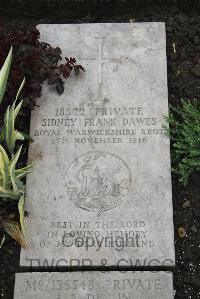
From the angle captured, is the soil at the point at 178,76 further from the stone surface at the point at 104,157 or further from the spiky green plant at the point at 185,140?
the stone surface at the point at 104,157

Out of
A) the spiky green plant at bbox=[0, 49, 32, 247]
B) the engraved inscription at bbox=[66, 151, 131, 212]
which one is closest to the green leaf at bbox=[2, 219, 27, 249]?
the spiky green plant at bbox=[0, 49, 32, 247]

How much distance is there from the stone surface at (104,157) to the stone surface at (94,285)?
10 cm

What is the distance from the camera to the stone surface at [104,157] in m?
3.45

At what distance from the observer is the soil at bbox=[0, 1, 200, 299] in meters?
3.57

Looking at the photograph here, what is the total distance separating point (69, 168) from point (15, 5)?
2.03 metres

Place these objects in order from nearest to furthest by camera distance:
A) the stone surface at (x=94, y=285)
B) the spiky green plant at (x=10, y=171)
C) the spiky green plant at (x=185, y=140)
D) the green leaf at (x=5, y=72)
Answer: the stone surface at (x=94, y=285)
the spiky green plant at (x=10, y=171)
the green leaf at (x=5, y=72)
the spiky green plant at (x=185, y=140)

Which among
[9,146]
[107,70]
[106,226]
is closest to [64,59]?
[107,70]

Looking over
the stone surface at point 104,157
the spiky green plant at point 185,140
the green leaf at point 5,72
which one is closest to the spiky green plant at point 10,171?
the green leaf at point 5,72

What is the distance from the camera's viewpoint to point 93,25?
4281mm

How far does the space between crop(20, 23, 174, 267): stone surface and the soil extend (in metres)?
0.25

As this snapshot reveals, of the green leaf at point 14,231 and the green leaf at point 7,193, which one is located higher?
the green leaf at point 7,193

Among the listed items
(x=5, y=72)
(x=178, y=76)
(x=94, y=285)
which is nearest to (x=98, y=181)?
(x=94, y=285)

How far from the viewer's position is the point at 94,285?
130 inches

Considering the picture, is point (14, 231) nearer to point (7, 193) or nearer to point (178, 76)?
point (7, 193)
